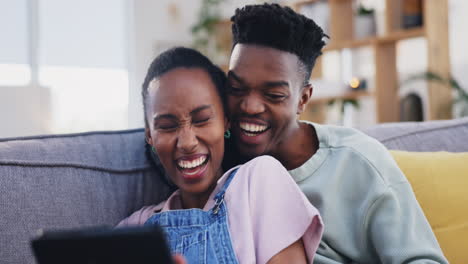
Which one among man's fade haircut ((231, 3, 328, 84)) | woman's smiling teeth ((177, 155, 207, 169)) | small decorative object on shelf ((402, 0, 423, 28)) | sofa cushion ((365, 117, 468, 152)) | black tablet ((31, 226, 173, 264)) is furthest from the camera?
small decorative object on shelf ((402, 0, 423, 28))

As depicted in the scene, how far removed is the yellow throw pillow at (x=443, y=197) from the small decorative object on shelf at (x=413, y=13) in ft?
9.65

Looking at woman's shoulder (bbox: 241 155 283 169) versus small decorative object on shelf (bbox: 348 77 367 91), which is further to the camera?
small decorative object on shelf (bbox: 348 77 367 91)

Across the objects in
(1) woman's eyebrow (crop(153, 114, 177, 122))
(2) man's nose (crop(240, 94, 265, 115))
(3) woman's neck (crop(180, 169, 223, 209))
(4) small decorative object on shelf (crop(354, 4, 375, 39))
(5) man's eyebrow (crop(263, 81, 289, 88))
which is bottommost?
(3) woman's neck (crop(180, 169, 223, 209))

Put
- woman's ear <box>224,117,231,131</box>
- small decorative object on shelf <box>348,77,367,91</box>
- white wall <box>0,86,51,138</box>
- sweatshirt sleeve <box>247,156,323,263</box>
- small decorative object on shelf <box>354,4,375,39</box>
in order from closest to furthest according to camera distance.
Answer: sweatshirt sleeve <box>247,156,323,263</box> → woman's ear <box>224,117,231,131</box> → small decorative object on shelf <box>354,4,375,39</box> → small decorative object on shelf <box>348,77,367,91</box> → white wall <box>0,86,51,138</box>

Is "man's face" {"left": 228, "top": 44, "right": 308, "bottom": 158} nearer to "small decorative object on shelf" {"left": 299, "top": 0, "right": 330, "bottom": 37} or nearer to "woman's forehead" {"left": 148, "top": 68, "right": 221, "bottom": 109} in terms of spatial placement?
"woman's forehead" {"left": 148, "top": 68, "right": 221, "bottom": 109}

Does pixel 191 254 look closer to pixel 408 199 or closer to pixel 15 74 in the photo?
pixel 408 199

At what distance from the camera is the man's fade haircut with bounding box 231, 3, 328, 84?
143 cm

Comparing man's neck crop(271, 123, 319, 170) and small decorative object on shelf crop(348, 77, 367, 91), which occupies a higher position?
small decorative object on shelf crop(348, 77, 367, 91)

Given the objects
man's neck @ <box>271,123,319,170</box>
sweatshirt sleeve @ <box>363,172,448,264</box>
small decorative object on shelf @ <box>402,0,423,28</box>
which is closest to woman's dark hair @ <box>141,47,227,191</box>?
man's neck @ <box>271,123,319,170</box>

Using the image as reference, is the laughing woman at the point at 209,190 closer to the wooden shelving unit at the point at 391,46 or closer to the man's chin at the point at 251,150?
the man's chin at the point at 251,150

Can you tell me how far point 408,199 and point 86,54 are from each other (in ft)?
16.3

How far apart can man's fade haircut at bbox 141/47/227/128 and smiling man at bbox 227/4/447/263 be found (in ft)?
0.22

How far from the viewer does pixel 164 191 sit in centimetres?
152

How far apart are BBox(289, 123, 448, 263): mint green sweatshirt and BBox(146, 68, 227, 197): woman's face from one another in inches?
9.5
